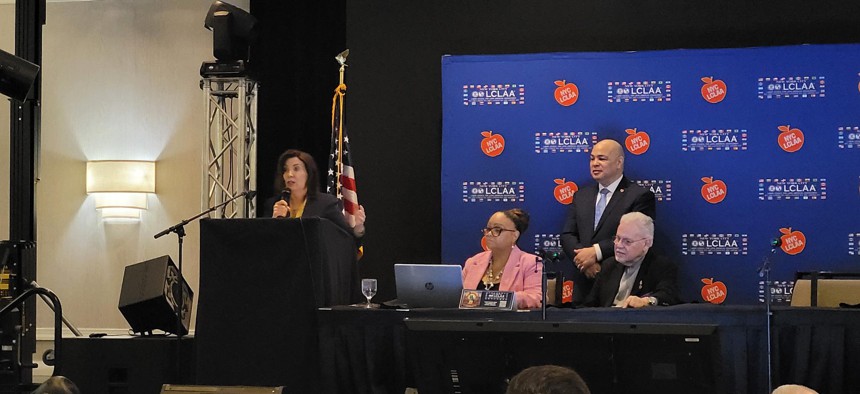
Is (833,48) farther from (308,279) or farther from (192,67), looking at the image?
(192,67)

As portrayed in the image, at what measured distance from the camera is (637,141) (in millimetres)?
6672

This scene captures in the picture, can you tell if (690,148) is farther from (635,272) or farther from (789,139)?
(635,272)

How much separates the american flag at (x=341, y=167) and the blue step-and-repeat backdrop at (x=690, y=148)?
0.60m

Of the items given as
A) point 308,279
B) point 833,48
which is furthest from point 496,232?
point 833,48

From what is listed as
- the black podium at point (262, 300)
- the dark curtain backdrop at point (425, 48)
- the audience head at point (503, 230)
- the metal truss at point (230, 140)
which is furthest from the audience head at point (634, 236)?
the metal truss at point (230, 140)

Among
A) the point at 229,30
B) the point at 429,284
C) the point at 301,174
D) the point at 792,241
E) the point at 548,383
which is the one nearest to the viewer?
the point at 548,383

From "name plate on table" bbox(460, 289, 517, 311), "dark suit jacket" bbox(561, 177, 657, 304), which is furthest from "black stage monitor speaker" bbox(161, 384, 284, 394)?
"dark suit jacket" bbox(561, 177, 657, 304)

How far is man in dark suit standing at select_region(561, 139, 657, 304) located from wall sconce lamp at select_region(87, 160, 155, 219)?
11.2 ft

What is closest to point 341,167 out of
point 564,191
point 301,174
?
point 301,174

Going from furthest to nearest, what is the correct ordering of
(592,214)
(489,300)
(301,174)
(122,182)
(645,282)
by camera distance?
(122,182), (592,214), (301,174), (645,282), (489,300)

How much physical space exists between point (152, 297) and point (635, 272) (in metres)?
2.26

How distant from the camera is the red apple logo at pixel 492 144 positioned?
6.85 meters

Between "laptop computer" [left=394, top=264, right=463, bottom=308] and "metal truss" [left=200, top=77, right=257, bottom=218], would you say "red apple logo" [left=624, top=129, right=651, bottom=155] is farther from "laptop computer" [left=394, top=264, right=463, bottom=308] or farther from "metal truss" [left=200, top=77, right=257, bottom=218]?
"metal truss" [left=200, top=77, right=257, bottom=218]

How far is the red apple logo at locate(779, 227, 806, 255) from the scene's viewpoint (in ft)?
21.3
